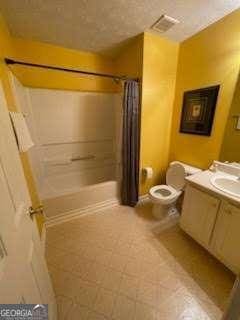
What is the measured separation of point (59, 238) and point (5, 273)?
4.85 feet

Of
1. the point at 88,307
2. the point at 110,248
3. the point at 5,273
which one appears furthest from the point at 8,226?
the point at 110,248

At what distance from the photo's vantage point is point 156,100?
205 centimetres

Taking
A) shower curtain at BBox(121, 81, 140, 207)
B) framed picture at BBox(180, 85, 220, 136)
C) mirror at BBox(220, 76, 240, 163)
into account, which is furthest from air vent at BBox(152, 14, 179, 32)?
mirror at BBox(220, 76, 240, 163)

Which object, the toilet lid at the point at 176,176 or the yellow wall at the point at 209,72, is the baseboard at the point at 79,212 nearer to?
the toilet lid at the point at 176,176

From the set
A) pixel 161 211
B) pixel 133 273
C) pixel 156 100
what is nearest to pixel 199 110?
pixel 156 100

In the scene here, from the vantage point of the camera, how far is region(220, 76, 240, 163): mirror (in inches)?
59.6

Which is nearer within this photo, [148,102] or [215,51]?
[215,51]

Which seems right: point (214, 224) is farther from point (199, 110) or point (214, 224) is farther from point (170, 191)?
point (199, 110)

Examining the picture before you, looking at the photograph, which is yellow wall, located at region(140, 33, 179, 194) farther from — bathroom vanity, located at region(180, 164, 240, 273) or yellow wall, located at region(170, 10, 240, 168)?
bathroom vanity, located at region(180, 164, 240, 273)

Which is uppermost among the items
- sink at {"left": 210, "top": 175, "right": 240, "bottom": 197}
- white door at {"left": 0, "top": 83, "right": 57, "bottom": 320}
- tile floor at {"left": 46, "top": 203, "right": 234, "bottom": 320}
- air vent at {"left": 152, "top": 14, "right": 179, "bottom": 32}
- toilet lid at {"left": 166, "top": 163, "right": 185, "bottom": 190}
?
air vent at {"left": 152, "top": 14, "right": 179, "bottom": 32}

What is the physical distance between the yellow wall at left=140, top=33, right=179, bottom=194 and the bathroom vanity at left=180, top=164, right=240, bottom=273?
819 millimetres

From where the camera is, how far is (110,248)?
1.63 m

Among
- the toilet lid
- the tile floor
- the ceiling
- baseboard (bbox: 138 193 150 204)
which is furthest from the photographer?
baseboard (bbox: 138 193 150 204)

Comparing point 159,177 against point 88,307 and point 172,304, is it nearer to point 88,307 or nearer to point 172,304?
point 172,304
